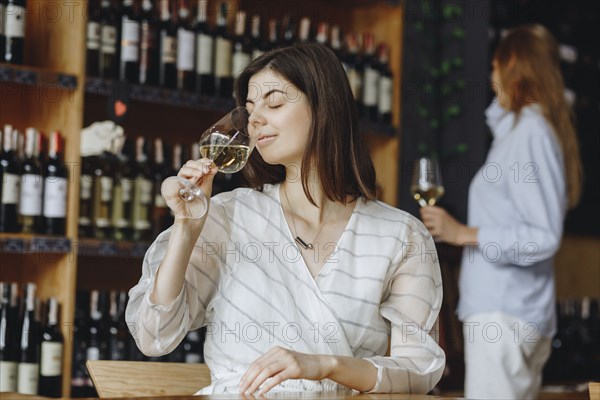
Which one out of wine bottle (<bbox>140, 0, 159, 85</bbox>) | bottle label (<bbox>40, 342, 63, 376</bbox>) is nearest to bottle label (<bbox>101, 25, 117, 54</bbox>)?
wine bottle (<bbox>140, 0, 159, 85</bbox>)

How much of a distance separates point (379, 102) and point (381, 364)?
221 cm

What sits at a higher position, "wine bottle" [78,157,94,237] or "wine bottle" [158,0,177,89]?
"wine bottle" [158,0,177,89]

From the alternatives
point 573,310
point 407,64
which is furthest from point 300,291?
point 573,310

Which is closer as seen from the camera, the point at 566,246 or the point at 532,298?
the point at 532,298

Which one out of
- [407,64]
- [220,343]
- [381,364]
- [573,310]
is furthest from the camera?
[573,310]

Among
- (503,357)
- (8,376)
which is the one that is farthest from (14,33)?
(503,357)

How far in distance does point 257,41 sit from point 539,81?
1.10 meters

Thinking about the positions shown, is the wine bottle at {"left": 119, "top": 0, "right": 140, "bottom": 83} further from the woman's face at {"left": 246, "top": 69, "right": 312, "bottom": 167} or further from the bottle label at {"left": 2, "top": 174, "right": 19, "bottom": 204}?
the woman's face at {"left": 246, "top": 69, "right": 312, "bottom": 167}

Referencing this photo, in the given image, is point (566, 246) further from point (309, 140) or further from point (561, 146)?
point (309, 140)

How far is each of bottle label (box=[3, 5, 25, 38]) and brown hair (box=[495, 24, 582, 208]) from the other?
5.14 ft

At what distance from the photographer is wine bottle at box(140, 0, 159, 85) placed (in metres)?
3.09

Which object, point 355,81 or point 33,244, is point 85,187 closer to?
point 33,244

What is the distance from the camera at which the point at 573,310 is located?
4484 mm

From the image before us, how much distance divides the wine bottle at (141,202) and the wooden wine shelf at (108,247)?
110 millimetres
